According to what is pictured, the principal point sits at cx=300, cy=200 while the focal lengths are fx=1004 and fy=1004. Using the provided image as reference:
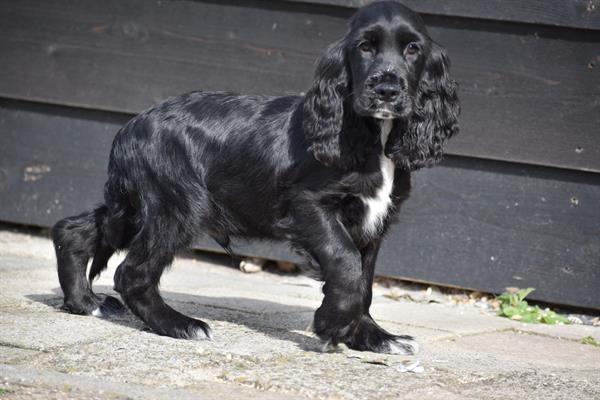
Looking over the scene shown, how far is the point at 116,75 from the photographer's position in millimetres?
6102

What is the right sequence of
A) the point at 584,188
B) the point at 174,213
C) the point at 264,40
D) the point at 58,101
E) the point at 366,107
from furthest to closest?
1. the point at 58,101
2. the point at 264,40
3. the point at 584,188
4. the point at 174,213
5. the point at 366,107

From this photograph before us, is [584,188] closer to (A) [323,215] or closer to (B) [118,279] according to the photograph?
(A) [323,215]

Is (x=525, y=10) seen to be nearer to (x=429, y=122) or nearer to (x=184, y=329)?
(x=429, y=122)

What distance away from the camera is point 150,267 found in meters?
4.13

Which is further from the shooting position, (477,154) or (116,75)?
(116,75)

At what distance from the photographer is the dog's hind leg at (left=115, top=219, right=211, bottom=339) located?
4105mm

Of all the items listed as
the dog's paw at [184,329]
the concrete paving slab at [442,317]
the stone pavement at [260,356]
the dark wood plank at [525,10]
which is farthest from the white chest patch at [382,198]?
the dark wood plank at [525,10]

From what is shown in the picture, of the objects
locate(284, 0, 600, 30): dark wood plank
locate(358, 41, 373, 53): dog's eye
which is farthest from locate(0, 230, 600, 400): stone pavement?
locate(284, 0, 600, 30): dark wood plank

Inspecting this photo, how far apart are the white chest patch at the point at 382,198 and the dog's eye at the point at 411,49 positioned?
285mm

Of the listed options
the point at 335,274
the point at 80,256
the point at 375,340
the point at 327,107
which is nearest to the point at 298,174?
the point at 327,107

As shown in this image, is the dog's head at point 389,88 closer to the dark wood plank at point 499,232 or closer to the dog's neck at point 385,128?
the dog's neck at point 385,128

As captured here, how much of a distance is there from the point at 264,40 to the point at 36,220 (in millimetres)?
1879

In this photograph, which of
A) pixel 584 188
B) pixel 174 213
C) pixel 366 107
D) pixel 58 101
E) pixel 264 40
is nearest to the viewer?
pixel 366 107

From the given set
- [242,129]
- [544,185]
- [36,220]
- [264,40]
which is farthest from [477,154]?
[36,220]
